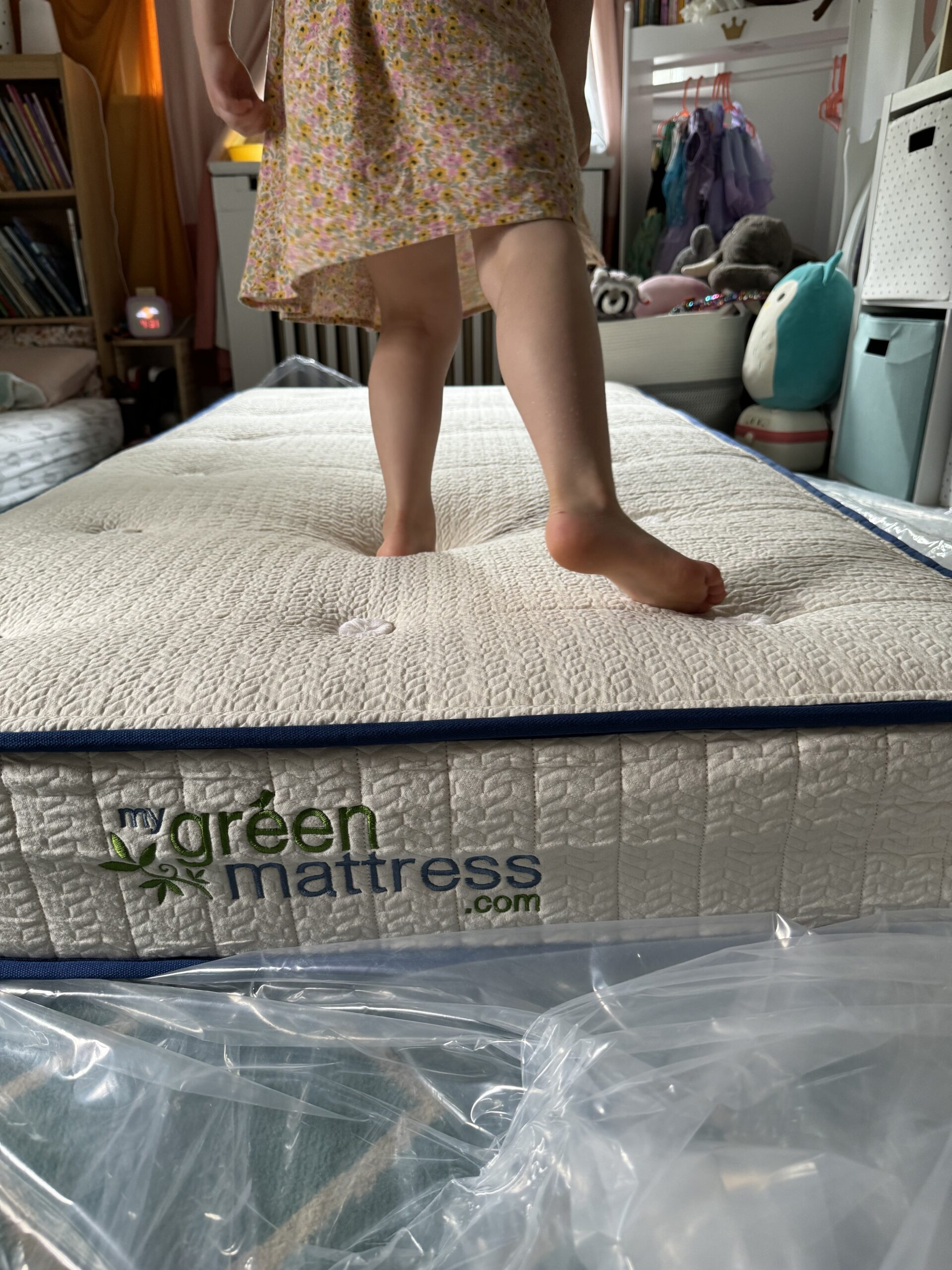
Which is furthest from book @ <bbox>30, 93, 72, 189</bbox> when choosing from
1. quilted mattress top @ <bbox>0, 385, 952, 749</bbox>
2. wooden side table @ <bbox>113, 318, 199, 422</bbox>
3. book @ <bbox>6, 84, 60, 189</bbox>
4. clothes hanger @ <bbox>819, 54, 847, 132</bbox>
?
clothes hanger @ <bbox>819, 54, 847, 132</bbox>

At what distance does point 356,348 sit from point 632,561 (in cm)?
235

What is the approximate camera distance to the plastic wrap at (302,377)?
230 centimetres

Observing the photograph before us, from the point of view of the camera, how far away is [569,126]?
637 millimetres

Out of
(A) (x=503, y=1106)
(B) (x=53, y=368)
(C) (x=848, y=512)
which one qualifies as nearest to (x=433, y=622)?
(A) (x=503, y=1106)

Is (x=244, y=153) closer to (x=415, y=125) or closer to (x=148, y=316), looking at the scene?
(x=148, y=316)

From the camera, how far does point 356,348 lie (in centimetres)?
272

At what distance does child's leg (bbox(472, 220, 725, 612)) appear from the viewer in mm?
576

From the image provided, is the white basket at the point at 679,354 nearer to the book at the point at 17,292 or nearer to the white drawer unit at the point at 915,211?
the white drawer unit at the point at 915,211

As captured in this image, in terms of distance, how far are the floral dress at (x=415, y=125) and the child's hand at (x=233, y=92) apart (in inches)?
1.2

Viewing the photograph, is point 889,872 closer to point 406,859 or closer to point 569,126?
point 406,859

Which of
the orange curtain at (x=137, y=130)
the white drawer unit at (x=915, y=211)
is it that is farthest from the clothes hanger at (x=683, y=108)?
the orange curtain at (x=137, y=130)

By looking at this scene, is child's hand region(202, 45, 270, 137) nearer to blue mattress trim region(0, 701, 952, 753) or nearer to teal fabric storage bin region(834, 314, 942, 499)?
blue mattress trim region(0, 701, 952, 753)

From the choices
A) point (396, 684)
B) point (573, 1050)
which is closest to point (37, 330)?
point (396, 684)

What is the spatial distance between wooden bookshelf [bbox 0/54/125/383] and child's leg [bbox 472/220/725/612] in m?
2.32
